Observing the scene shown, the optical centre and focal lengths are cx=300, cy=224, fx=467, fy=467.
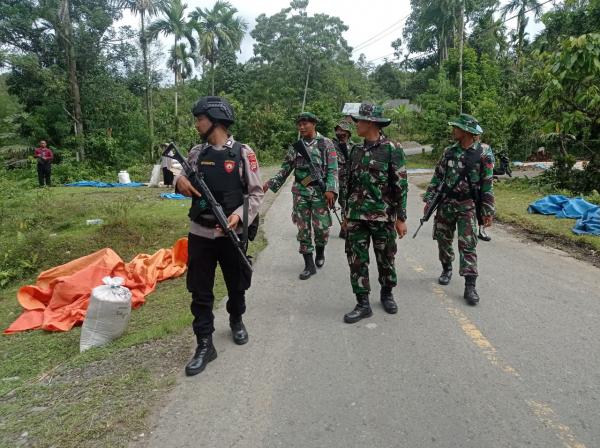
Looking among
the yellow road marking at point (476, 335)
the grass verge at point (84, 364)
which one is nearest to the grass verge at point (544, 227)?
the yellow road marking at point (476, 335)

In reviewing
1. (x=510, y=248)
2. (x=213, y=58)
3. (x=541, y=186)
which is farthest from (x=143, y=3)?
(x=510, y=248)

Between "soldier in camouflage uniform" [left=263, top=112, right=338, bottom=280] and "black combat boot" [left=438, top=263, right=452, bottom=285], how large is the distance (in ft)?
4.88

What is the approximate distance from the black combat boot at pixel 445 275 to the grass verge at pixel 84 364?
2.53m

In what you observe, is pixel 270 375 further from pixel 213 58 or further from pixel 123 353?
pixel 213 58

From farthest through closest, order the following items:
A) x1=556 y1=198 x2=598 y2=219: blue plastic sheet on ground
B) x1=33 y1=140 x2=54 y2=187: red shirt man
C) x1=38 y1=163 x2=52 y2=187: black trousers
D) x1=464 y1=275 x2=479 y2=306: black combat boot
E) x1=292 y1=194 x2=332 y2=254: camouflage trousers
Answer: x1=38 y1=163 x2=52 y2=187: black trousers
x1=33 y1=140 x2=54 y2=187: red shirt man
x1=556 y1=198 x2=598 y2=219: blue plastic sheet on ground
x1=292 y1=194 x2=332 y2=254: camouflage trousers
x1=464 y1=275 x2=479 y2=306: black combat boot

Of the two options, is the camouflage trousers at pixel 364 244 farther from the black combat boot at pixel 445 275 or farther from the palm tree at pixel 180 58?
the palm tree at pixel 180 58

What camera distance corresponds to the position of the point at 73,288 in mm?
5355

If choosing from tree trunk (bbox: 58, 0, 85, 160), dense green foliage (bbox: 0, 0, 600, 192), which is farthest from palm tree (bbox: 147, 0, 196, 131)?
tree trunk (bbox: 58, 0, 85, 160)

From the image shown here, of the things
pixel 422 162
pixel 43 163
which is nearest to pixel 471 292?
pixel 43 163

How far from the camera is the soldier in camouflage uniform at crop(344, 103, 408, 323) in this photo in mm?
4207

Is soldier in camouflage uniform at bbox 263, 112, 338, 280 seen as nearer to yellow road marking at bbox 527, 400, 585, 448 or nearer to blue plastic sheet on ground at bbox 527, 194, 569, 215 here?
yellow road marking at bbox 527, 400, 585, 448

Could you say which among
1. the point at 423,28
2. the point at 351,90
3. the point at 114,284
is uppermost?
the point at 423,28

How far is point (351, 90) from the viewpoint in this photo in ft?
126

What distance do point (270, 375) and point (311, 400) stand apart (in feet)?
1.50
